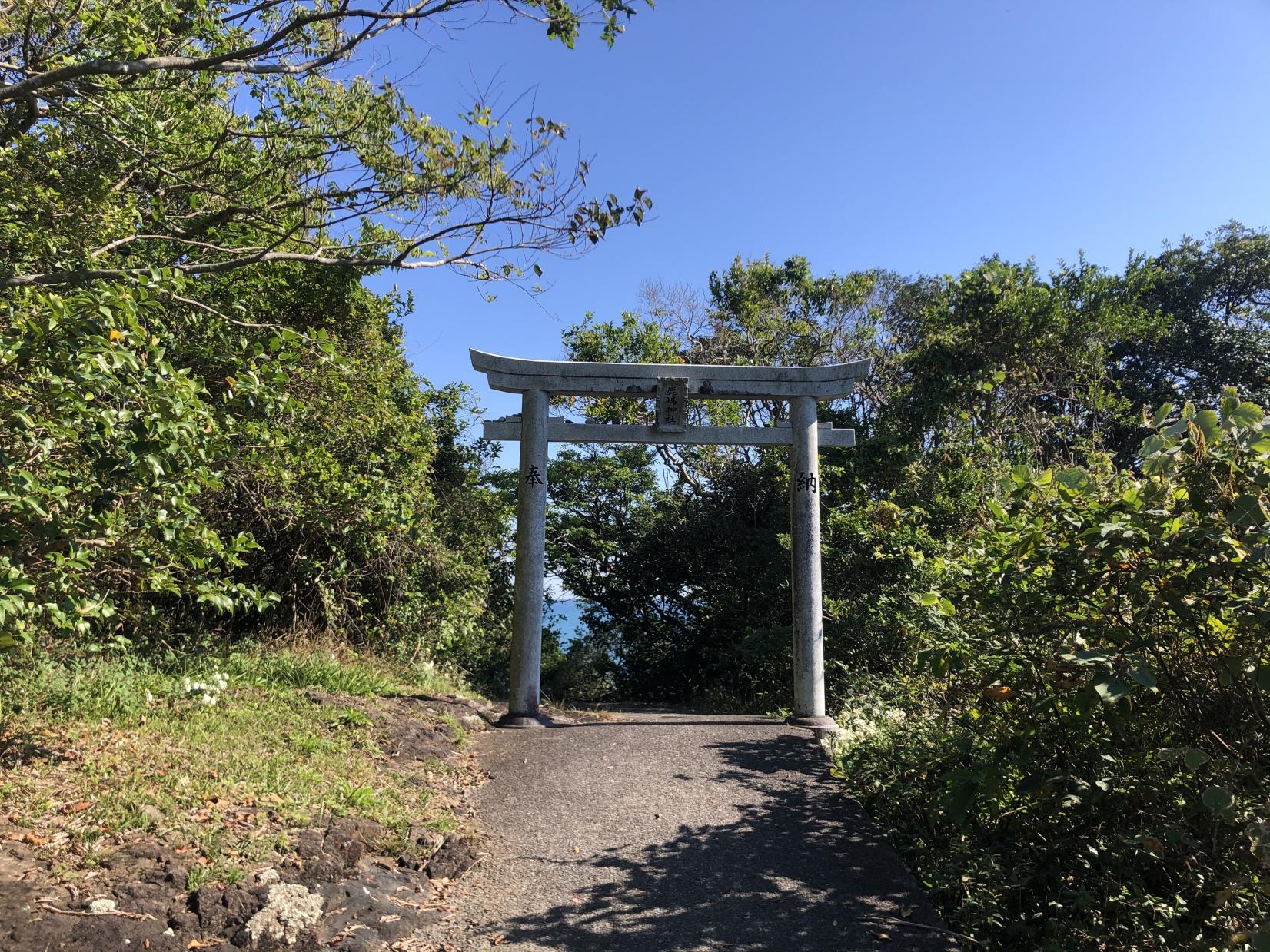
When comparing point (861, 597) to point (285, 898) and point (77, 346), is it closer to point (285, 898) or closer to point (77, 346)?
point (285, 898)

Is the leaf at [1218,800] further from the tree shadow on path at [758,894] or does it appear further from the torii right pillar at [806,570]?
the torii right pillar at [806,570]

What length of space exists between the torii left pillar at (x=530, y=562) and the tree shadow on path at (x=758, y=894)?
294 cm

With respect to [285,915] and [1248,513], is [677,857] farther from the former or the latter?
[1248,513]

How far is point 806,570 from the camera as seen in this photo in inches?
313

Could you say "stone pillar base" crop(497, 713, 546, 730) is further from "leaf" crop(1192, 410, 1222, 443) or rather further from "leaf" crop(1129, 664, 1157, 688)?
"leaf" crop(1192, 410, 1222, 443)

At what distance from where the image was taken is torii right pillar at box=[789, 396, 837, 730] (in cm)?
765

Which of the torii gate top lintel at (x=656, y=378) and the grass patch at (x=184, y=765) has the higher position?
the torii gate top lintel at (x=656, y=378)

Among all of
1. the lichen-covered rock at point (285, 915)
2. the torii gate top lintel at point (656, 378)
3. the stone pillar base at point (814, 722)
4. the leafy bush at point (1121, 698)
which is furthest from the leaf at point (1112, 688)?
the torii gate top lintel at point (656, 378)

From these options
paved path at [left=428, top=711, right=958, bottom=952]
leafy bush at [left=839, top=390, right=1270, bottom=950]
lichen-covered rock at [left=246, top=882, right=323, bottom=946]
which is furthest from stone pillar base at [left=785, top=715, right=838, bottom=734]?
lichen-covered rock at [left=246, top=882, right=323, bottom=946]

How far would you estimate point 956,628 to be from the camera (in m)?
3.98

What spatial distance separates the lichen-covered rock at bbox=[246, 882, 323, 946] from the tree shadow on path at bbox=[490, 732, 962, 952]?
0.93 m

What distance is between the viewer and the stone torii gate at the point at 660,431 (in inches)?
307

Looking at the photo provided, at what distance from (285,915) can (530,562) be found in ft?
15.0

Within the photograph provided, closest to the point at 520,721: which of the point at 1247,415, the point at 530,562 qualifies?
the point at 530,562
